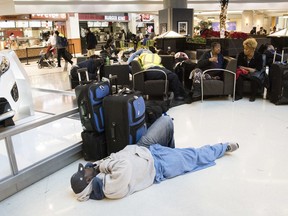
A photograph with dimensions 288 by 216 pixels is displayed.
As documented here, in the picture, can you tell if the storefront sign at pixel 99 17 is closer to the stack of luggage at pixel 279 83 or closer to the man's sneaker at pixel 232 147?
the stack of luggage at pixel 279 83

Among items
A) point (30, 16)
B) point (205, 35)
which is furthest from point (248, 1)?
point (30, 16)

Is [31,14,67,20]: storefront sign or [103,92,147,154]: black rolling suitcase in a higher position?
[31,14,67,20]: storefront sign

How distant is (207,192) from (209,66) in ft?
10.8

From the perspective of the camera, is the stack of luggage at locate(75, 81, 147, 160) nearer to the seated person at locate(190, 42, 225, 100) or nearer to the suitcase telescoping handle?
the suitcase telescoping handle

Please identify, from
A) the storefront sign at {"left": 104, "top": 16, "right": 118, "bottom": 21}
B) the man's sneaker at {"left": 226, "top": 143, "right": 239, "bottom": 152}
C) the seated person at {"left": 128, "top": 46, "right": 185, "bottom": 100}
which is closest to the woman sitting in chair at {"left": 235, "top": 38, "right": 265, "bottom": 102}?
the seated person at {"left": 128, "top": 46, "right": 185, "bottom": 100}

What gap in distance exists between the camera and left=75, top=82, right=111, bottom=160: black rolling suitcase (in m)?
2.73

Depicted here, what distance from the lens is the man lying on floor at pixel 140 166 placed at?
7.22 feet

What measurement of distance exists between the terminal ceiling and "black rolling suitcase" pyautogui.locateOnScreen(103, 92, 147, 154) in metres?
10.8

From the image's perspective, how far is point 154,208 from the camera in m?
2.14

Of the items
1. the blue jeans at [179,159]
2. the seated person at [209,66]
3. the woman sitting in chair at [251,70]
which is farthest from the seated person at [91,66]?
the blue jeans at [179,159]

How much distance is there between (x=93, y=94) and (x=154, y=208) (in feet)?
3.99

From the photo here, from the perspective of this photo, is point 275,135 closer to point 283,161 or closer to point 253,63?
point 283,161

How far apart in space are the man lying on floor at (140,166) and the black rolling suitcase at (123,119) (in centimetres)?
12

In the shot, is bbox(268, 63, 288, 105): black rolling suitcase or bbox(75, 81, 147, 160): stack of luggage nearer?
bbox(75, 81, 147, 160): stack of luggage
